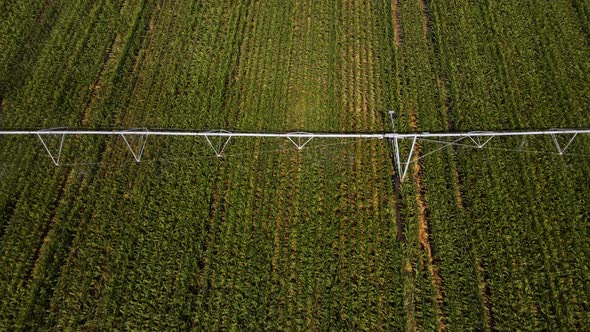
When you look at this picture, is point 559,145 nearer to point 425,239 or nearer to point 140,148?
point 425,239

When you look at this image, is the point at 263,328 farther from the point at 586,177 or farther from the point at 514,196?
the point at 586,177

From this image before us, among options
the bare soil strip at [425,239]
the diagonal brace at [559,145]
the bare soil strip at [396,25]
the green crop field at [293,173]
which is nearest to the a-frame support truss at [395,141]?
the diagonal brace at [559,145]

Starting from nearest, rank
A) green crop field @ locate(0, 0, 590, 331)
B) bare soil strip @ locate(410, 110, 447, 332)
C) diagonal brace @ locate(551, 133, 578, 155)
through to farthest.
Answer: bare soil strip @ locate(410, 110, 447, 332) < green crop field @ locate(0, 0, 590, 331) < diagonal brace @ locate(551, 133, 578, 155)

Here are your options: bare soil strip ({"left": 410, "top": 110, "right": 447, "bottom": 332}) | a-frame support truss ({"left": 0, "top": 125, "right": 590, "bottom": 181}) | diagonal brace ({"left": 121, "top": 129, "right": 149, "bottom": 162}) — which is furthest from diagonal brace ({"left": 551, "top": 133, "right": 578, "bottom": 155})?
diagonal brace ({"left": 121, "top": 129, "right": 149, "bottom": 162})

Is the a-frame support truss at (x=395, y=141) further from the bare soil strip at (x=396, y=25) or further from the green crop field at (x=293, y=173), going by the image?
the bare soil strip at (x=396, y=25)

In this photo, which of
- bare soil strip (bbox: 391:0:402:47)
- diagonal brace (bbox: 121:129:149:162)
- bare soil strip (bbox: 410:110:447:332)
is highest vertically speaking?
bare soil strip (bbox: 391:0:402:47)

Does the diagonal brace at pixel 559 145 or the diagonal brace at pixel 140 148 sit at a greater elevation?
the diagonal brace at pixel 140 148

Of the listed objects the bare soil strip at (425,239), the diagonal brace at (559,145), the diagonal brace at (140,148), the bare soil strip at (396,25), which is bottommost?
the bare soil strip at (425,239)

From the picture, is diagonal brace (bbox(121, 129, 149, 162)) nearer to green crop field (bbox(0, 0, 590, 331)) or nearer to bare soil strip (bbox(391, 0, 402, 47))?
green crop field (bbox(0, 0, 590, 331))

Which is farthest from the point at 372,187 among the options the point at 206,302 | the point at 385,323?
the point at 206,302
